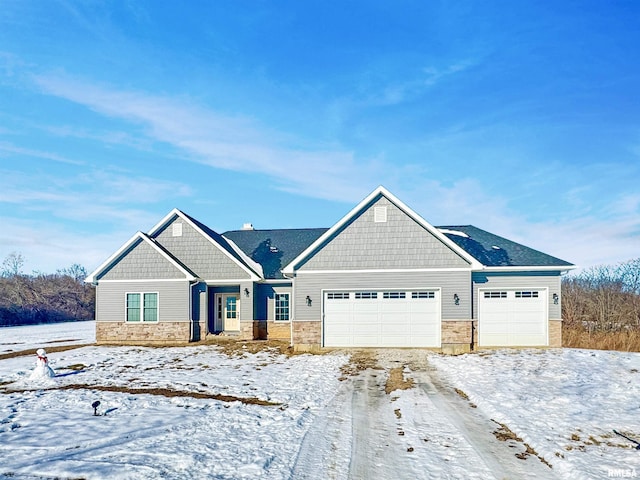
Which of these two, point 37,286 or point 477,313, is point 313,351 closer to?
point 477,313

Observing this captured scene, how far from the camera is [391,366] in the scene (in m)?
15.0

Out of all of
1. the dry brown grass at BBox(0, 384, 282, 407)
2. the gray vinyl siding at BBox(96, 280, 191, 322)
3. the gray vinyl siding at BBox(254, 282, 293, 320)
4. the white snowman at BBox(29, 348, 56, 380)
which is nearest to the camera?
the dry brown grass at BBox(0, 384, 282, 407)

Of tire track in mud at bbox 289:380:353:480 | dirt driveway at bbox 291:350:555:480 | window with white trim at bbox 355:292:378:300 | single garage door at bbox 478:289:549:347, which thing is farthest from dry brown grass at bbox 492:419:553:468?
single garage door at bbox 478:289:549:347

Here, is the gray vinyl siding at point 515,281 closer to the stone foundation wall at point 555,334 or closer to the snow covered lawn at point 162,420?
the stone foundation wall at point 555,334

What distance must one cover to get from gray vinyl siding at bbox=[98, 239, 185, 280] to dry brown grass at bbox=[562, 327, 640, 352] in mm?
17261

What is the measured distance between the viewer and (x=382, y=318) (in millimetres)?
18422

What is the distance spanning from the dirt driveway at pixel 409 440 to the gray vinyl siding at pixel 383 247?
Answer: 7.06 metres

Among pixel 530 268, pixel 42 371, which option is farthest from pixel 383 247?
pixel 42 371

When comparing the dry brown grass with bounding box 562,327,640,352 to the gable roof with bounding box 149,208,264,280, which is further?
the gable roof with bounding box 149,208,264,280

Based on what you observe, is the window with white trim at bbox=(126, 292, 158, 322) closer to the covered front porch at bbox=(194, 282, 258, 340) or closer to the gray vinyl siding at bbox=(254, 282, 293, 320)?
the covered front porch at bbox=(194, 282, 258, 340)

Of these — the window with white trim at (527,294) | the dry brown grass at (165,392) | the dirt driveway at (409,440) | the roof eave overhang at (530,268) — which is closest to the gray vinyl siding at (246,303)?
the dry brown grass at (165,392)

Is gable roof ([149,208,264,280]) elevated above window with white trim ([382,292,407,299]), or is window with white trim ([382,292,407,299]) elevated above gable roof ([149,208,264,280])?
gable roof ([149,208,264,280])

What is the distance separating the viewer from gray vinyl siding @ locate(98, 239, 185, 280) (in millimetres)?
21359

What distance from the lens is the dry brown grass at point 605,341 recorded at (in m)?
19.0
